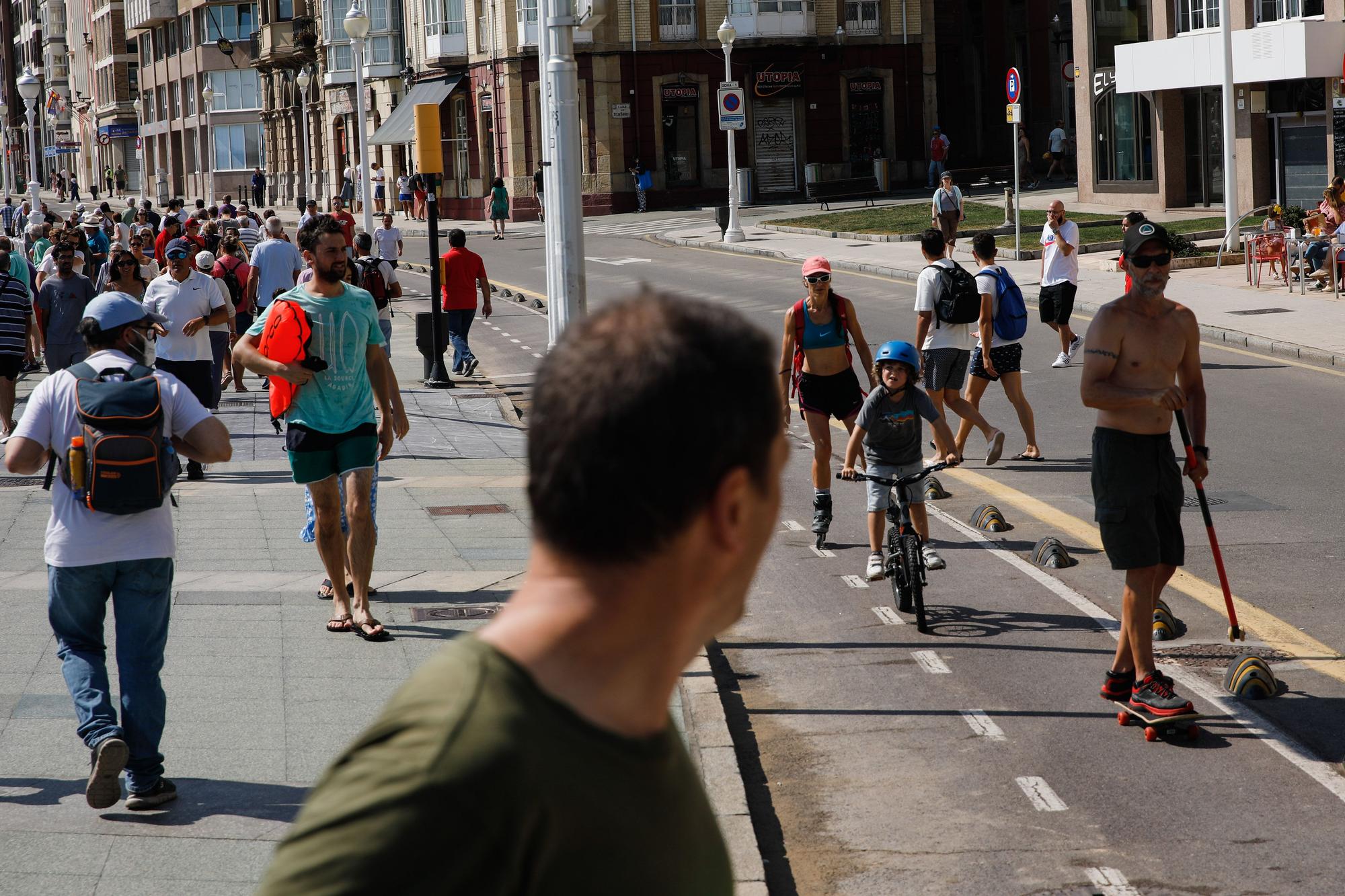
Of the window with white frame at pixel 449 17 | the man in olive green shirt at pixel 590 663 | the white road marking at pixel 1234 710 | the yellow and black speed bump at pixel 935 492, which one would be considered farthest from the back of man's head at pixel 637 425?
the window with white frame at pixel 449 17

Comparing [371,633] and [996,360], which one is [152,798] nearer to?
[371,633]

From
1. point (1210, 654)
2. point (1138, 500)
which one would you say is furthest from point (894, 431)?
point (1138, 500)

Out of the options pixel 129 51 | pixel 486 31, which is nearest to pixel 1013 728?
pixel 486 31

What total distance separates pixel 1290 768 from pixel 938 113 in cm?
5815

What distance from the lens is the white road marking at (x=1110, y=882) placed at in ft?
16.7

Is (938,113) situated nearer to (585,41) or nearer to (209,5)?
(585,41)

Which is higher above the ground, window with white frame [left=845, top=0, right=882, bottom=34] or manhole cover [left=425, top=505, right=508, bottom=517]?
window with white frame [left=845, top=0, right=882, bottom=34]

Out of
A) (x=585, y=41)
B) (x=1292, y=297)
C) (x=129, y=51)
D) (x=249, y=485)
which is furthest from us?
(x=129, y=51)

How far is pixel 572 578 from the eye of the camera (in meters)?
1.68

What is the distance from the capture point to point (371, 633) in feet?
25.6

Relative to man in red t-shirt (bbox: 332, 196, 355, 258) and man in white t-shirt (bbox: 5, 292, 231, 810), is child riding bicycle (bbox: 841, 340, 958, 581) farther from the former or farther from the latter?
man in red t-shirt (bbox: 332, 196, 355, 258)

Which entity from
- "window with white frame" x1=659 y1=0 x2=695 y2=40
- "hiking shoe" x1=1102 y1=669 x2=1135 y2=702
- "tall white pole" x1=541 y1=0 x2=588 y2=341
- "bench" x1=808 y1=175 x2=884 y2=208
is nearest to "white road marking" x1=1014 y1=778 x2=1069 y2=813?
"hiking shoe" x1=1102 y1=669 x2=1135 y2=702

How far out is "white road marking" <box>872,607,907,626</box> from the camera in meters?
8.56

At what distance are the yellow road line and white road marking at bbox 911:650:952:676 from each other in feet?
5.15
